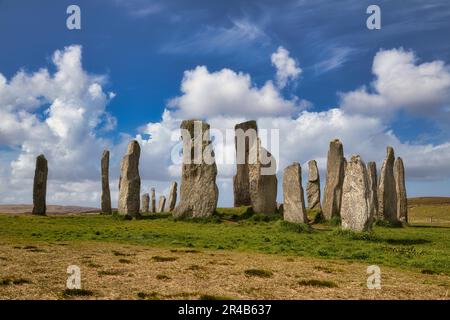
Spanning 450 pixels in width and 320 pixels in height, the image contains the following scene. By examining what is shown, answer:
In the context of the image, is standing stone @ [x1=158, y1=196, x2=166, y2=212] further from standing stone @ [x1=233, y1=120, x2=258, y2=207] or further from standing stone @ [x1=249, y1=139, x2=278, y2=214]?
standing stone @ [x1=249, y1=139, x2=278, y2=214]

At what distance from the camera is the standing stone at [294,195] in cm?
2994

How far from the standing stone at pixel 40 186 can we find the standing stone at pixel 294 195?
2180 centimetres

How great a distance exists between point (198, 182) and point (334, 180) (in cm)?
1077

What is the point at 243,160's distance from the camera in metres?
43.0

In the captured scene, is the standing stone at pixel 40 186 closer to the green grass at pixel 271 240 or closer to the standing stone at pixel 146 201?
the green grass at pixel 271 240

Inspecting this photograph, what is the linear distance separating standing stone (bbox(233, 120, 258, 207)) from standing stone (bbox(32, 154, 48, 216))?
16.6 meters

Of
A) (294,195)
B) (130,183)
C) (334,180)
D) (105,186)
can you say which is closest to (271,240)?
(294,195)

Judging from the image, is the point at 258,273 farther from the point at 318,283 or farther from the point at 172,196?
the point at 172,196

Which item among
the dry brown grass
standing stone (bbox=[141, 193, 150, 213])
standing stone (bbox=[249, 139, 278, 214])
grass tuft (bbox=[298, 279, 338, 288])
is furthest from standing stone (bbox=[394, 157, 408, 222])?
standing stone (bbox=[141, 193, 150, 213])

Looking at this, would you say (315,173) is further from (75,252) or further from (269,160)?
(75,252)

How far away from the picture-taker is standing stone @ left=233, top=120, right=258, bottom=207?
4316 centimetres

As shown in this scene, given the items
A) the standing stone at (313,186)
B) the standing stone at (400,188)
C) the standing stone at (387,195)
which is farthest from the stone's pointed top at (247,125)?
the standing stone at (400,188)

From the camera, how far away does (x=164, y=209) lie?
60.2m
